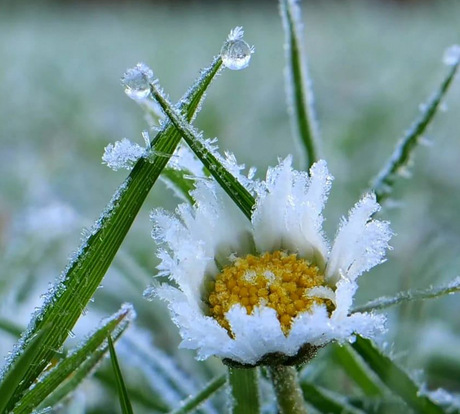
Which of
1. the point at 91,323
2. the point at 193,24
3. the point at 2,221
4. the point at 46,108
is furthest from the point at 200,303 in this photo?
the point at 193,24

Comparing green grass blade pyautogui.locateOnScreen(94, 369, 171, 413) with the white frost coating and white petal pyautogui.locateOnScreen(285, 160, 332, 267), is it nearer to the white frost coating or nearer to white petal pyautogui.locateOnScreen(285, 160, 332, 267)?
white petal pyautogui.locateOnScreen(285, 160, 332, 267)

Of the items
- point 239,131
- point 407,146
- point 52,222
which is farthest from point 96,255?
point 239,131

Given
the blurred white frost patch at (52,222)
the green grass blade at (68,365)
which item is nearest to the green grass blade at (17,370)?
the green grass blade at (68,365)

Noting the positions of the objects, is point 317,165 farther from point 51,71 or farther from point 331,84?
point 51,71

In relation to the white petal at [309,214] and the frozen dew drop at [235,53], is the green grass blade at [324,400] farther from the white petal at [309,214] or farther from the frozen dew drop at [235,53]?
the frozen dew drop at [235,53]

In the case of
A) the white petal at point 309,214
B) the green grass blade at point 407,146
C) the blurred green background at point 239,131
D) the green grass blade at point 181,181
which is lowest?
the white petal at point 309,214

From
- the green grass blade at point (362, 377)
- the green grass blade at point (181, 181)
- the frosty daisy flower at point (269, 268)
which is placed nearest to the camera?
the frosty daisy flower at point (269, 268)

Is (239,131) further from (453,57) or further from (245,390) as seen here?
(245,390)
